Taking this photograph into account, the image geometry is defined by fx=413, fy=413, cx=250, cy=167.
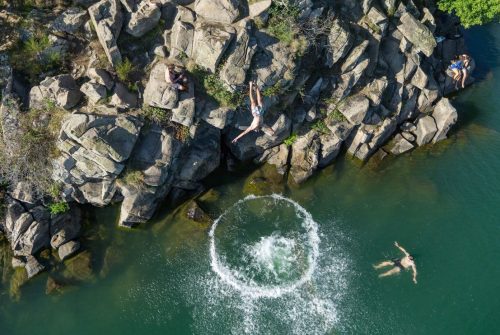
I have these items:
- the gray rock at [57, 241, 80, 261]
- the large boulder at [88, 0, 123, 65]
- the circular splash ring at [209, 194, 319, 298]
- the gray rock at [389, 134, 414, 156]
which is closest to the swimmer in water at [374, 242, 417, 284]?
the circular splash ring at [209, 194, 319, 298]

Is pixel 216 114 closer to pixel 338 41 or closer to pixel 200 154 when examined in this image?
pixel 200 154

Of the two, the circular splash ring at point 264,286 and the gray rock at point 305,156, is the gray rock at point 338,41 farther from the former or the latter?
the circular splash ring at point 264,286

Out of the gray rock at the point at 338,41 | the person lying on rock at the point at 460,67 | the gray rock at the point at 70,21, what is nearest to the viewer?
the gray rock at the point at 70,21

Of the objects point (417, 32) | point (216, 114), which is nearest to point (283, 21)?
point (216, 114)

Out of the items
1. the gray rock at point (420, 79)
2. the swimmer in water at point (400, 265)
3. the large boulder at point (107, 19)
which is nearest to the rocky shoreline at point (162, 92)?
the large boulder at point (107, 19)

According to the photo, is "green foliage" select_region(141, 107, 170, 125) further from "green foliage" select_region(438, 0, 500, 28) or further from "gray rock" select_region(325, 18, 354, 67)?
"green foliage" select_region(438, 0, 500, 28)
